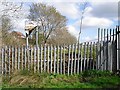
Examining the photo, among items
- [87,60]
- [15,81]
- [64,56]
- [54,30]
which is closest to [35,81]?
[15,81]

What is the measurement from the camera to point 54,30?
1369 inches

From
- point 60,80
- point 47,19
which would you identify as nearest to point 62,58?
point 60,80

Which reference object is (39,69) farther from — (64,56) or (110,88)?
(110,88)

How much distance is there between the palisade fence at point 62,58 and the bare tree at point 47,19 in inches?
762

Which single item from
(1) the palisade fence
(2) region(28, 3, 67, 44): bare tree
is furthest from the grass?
(2) region(28, 3, 67, 44): bare tree

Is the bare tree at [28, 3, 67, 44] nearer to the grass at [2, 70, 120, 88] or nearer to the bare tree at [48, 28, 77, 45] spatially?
the bare tree at [48, 28, 77, 45]

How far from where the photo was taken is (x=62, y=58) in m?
11.9

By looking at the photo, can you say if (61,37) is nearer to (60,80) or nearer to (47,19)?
(47,19)

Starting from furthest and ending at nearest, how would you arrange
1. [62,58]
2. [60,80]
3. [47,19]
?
[47,19] < [62,58] < [60,80]

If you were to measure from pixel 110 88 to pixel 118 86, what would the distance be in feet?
1.56

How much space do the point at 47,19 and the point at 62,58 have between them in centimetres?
2235

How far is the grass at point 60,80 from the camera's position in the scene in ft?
31.8

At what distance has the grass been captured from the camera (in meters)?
9.68

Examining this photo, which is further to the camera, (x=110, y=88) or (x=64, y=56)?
(x=64, y=56)
